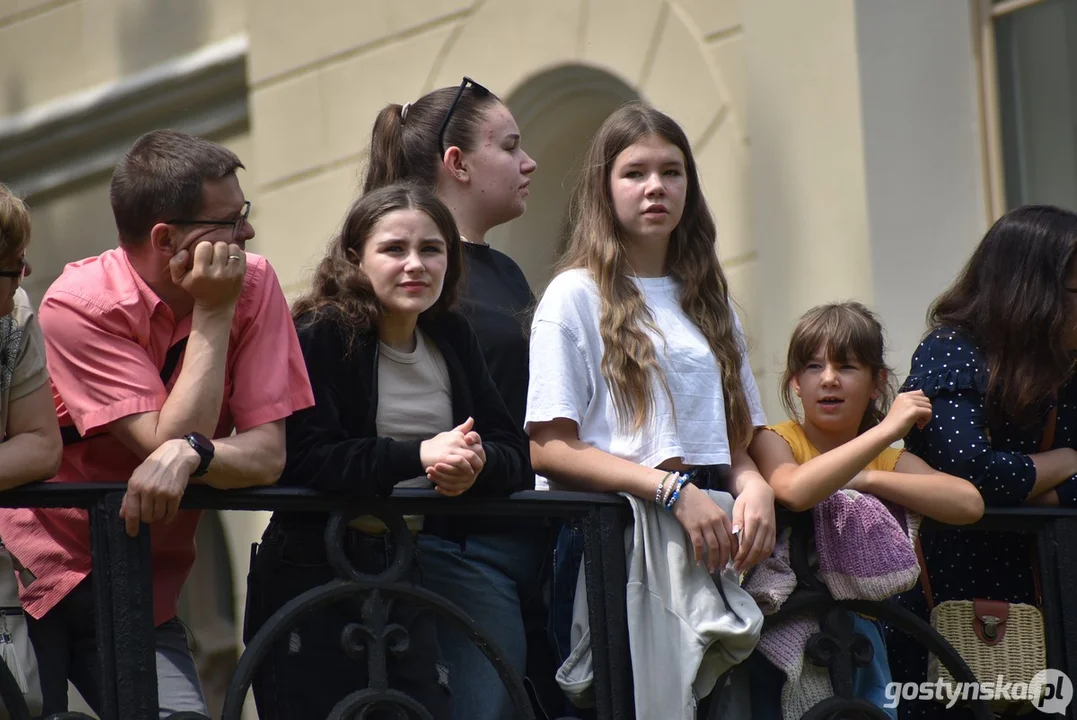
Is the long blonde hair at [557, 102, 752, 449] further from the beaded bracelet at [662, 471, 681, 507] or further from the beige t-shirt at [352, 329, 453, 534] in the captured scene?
the beige t-shirt at [352, 329, 453, 534]

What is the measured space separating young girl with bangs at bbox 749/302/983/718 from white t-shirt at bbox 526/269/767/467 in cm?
20

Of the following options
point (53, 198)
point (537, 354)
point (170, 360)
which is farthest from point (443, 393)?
point (53, 198)

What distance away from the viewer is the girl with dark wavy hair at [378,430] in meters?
3.75

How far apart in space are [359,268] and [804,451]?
1.20 m

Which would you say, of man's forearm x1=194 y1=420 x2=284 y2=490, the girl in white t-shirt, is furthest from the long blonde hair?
man's forearm x1=194 y1=420 x2=284 y2=490

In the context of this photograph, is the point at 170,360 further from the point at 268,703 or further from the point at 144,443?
the point at 268,703

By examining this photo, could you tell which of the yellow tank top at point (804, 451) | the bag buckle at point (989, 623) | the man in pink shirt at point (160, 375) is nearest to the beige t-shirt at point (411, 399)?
the man in pink shirt at point (160, 375)

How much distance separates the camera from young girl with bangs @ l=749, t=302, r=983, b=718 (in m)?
4.03

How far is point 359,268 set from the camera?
4.08 metres

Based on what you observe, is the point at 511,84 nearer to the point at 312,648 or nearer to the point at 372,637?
the point at 312,648

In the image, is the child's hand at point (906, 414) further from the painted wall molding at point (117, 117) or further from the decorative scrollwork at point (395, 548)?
the painted wall molding at point (117, 117)

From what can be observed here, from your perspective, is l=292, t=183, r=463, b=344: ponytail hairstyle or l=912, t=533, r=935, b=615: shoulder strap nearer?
l=292, t=183, r=463, b=344: ponytail hairstyle

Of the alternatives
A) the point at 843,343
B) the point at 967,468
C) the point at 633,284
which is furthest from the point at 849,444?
the point at 633,284

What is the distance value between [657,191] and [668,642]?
1.09 meters
